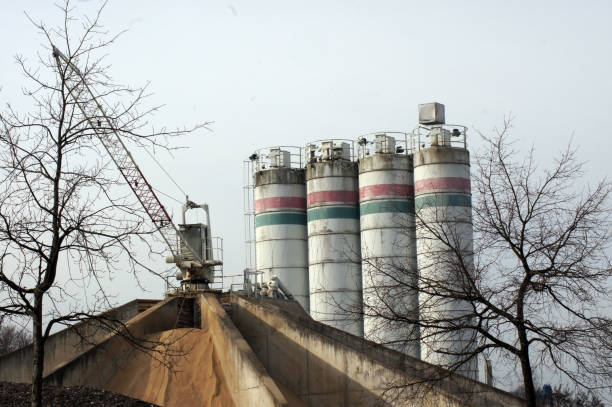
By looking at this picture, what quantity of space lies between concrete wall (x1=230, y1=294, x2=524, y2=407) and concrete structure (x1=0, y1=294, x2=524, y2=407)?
0.03 m

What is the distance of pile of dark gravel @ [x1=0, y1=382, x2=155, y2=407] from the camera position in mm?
15844

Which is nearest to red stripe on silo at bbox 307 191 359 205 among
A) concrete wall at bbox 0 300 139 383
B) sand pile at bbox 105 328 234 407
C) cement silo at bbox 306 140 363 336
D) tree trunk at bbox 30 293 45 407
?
cement silo at bbox 306 140 363 336

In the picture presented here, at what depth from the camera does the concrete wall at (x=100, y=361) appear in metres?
21.8

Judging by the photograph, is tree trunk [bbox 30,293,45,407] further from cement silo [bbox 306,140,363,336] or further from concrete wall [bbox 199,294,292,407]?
cement silo [bbox 306,140,363,336]

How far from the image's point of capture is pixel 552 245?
43.4ft

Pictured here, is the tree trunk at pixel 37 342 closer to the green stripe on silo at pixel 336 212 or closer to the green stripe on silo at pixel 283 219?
the green stripe on silo at pixel 336 212

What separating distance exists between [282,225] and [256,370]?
30981 mm

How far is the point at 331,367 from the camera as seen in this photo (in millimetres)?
22250

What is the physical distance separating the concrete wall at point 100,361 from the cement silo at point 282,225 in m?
20.8

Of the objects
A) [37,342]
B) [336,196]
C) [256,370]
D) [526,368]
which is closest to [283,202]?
[336,196]

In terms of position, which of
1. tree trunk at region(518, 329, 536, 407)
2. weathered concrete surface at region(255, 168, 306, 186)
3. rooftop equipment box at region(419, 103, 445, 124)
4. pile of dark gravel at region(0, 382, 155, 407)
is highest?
rooftop equipment box at region(419, 103, 445, 124)

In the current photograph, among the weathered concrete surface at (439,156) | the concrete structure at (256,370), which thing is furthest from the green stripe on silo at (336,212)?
the concrete structure at (256,370)

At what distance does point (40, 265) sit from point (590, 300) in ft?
27.3

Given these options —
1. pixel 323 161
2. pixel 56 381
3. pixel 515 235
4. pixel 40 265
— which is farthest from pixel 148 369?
pixel 323 161
